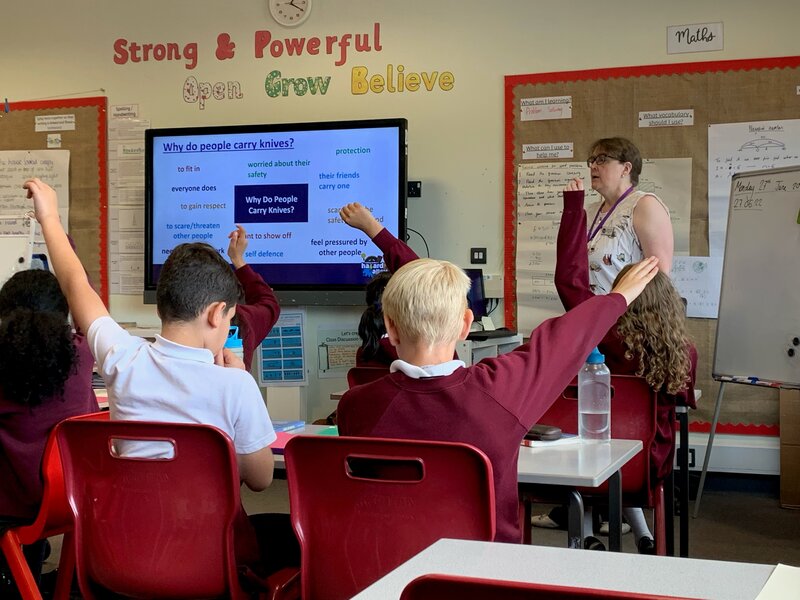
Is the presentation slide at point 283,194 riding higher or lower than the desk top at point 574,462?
higher

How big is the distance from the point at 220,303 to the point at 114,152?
411cm

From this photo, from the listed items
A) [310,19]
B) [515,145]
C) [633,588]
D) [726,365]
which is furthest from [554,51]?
[633,588]

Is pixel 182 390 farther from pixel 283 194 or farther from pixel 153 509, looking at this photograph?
pixel 283 194

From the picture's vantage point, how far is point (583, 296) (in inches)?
120

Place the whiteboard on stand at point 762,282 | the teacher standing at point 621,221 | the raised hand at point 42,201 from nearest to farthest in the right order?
the raised hand at point 42,201 → the whiteboard on stand at point 762,282 → the teacher standing at point 621,221

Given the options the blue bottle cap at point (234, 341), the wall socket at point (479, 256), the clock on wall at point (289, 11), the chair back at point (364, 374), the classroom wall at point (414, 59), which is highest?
the clock on wall at point (289, 11)

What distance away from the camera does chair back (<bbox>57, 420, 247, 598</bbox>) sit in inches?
68.4

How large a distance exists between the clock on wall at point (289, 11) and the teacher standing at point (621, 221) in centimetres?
226

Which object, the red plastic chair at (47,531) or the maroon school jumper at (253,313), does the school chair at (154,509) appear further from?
the maroon school jumper at (253,313)

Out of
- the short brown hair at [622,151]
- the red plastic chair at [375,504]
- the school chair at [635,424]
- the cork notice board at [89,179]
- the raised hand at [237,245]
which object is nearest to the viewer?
the red plastic chair at [375,504]

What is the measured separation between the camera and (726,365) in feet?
13.4

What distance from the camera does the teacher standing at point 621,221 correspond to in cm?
385

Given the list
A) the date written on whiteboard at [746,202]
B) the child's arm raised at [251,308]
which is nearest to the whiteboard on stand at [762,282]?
the date written on whiteboard at [746,202]

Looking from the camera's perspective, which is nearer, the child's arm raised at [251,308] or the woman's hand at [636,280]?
the woman's hand at [636,280]
